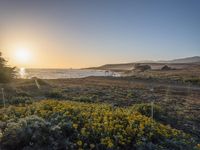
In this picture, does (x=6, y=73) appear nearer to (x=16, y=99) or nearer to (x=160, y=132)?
(x=16, y=99)

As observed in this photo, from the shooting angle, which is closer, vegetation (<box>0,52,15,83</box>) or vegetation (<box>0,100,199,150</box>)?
vegetation (<box>0,100,199,150</box>)

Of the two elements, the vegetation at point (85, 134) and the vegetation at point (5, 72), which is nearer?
the vegetation at point (85, 134)

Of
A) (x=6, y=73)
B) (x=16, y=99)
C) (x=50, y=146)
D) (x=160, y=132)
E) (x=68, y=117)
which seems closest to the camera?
(x=50, y=146)

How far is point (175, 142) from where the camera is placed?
21.7 ft

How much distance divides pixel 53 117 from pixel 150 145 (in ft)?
9.01

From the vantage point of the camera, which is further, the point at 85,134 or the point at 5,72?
the point at 5,72

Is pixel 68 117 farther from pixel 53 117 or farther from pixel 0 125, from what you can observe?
pixel 0 125

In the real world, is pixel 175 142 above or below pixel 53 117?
below

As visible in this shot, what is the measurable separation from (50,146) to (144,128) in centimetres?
245

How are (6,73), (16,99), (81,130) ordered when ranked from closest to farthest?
(81,130) → (16,99) → (6,73)

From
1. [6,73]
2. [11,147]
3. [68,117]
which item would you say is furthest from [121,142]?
[6,73]

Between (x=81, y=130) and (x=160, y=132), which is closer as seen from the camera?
(x=81, y=130)

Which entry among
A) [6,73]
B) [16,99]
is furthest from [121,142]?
[6,73]

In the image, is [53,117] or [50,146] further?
[53,117]
